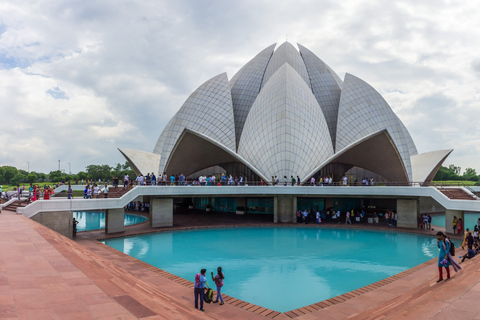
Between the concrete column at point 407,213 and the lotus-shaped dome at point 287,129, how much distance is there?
688 cm

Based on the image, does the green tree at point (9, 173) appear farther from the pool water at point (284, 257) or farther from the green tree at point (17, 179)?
the pool water at point (284, 257)

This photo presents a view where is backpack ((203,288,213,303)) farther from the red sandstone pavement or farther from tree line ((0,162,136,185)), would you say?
tree line ((0,162,136,185))

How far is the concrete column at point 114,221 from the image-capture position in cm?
1727

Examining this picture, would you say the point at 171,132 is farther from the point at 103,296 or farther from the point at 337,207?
the point at 103,296

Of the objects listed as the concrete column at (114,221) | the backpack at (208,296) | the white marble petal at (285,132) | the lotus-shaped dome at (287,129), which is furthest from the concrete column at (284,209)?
the backpack at (208,296)

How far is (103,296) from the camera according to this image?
15.9ft

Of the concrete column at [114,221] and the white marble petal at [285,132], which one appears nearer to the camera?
the concrete column at [114,221]

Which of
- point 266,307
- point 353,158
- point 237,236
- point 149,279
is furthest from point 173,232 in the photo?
point 353,158

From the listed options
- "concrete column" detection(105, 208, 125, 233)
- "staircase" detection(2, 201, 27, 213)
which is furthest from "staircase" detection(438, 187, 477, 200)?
"staircase" detection(2, 201, 27, 213)

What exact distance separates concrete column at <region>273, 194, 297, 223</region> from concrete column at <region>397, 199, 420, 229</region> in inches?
266

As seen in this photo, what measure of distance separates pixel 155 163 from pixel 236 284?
29476mm

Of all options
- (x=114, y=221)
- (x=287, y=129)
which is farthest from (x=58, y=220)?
(x=287, y=129)

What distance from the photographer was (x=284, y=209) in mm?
22375

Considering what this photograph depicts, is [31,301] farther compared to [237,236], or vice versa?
[237,236]
